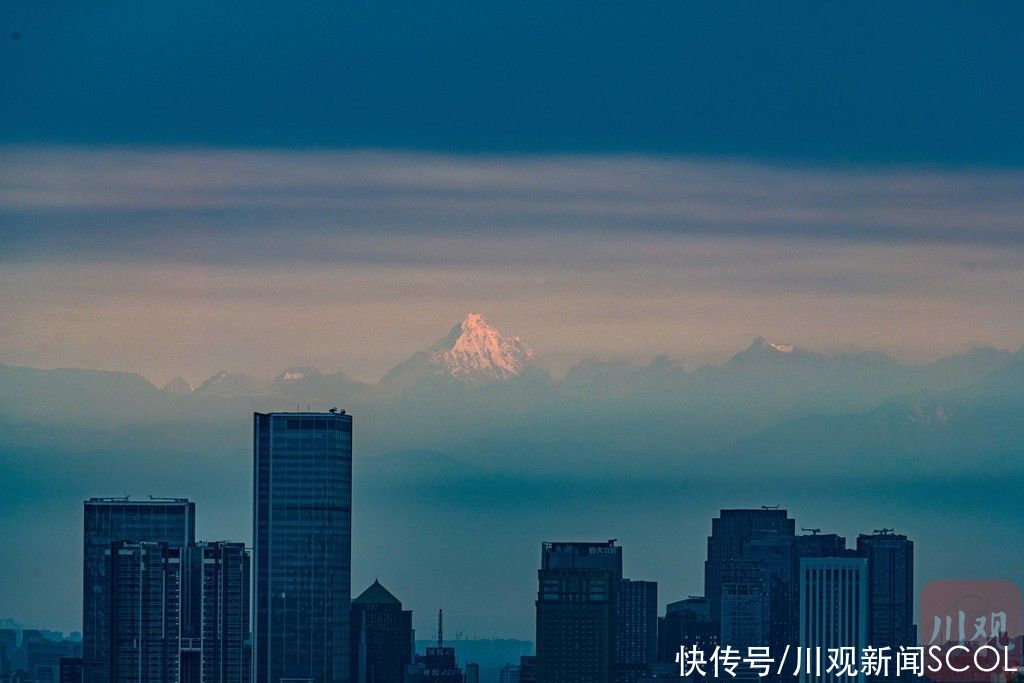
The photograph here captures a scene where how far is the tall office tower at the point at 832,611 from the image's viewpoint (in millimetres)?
34875

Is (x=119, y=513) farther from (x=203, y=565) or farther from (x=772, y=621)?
(x=772, y=621)

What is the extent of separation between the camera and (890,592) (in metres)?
36.8

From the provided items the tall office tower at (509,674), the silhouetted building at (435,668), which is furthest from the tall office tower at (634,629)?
the silhouetted building at (435,668)

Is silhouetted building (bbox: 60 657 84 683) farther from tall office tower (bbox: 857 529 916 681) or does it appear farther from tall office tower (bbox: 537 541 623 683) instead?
tall office tower (bbox: 857 529 916 681)

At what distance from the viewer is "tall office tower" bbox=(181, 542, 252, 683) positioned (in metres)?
33.5

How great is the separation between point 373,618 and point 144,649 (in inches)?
288

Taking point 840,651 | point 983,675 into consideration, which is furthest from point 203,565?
point 983,675

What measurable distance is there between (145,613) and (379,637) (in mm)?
7838

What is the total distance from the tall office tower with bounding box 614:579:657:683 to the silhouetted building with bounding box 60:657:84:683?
975 centimetres

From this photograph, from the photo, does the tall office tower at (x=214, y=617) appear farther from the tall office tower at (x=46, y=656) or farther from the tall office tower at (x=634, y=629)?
the tall office tower at (x=634, y=629)

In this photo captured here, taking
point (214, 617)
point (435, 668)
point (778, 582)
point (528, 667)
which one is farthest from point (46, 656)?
point (778, 582)

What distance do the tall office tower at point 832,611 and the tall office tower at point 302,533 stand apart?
8.23 metres

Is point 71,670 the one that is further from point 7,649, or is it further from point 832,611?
point 832,611

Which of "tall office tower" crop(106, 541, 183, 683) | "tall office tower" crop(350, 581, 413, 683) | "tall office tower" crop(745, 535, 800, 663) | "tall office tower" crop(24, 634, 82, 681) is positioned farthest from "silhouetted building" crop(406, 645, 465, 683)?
"tall office tower" crop(24, 634, 82, 681)
